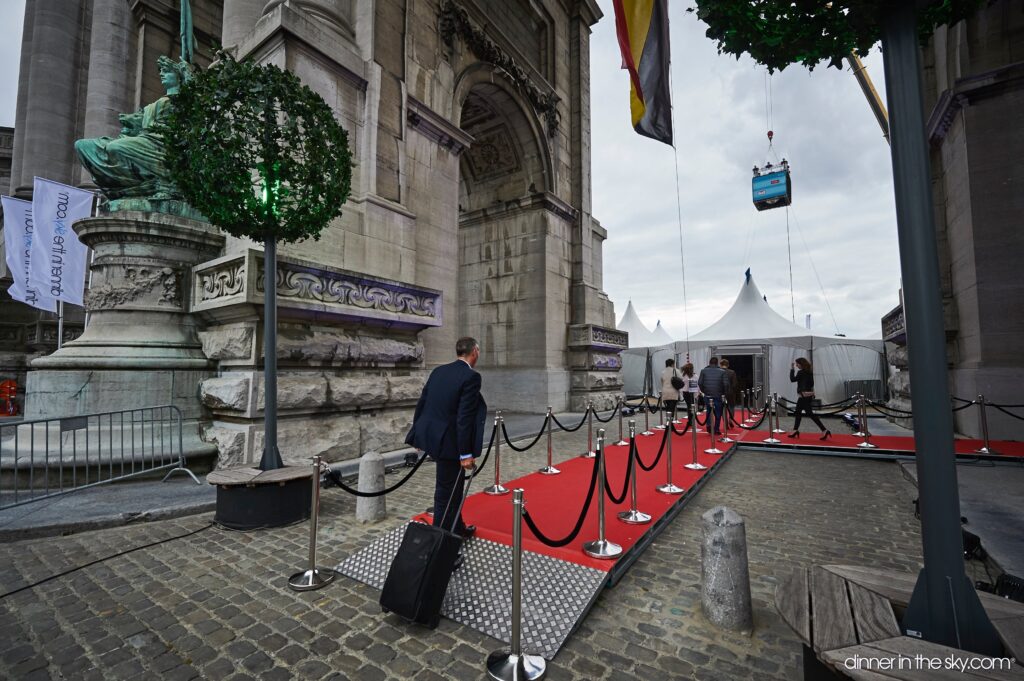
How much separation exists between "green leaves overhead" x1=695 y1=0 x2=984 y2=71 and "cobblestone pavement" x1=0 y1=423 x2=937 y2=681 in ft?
10.8

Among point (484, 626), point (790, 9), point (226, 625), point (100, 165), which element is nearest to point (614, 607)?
point (484, 626)

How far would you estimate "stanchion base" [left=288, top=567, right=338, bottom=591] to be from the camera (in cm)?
323

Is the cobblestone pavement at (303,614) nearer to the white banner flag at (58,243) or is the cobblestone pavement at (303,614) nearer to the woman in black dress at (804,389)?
the woman in black dress at (804,389)

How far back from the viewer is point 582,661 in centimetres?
249

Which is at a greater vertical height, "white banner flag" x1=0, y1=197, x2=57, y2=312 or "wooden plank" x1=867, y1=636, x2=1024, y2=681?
"white banner flag" x1=0, y1=197, x2=57, y2=312

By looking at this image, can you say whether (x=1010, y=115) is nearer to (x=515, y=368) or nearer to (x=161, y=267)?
(x=515, y=368)

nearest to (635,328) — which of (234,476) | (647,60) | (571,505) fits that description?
(647,60)

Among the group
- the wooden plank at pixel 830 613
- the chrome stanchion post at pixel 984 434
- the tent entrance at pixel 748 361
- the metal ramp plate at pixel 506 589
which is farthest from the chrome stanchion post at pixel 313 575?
the tent entrance at pixel 748 361

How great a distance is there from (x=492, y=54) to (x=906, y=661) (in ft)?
43.0

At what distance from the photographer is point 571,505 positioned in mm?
4883

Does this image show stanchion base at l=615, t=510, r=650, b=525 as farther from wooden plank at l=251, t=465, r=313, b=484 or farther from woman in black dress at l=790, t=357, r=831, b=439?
woman in black dress at l=790, t=357, r=831, b=439

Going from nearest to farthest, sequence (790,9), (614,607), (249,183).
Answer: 1. (790,9)
2. (614,607)
3. (249,183)

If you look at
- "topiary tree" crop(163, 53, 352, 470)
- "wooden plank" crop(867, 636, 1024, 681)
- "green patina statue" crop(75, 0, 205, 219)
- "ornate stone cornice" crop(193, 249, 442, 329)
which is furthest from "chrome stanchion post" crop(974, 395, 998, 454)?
"green patina statue" crop(75, 0, 205, 219)

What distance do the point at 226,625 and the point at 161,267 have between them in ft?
19.6
